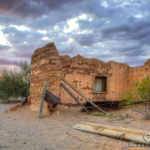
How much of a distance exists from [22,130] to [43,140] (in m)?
1.06

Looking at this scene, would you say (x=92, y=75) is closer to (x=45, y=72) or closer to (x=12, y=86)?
(x=45, y=72)

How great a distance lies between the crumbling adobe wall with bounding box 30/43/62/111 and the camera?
5.82m

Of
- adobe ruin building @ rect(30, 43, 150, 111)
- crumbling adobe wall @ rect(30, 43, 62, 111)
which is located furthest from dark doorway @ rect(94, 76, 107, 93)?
crumbling adobe wall @ rect(30, 43, 62, 111)

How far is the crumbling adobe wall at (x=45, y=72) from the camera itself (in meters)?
5.82

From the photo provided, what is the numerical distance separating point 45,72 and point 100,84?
14.8 ft

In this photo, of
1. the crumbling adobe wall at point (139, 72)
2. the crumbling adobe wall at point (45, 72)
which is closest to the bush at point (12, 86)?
the crumbling adobe wall at point (45, 72)

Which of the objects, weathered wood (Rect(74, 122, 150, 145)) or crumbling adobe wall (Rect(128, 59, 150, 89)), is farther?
crumbling adobe wall (Rect(128, 59, 150, 89))

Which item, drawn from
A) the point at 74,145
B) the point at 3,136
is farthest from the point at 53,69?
the point at 74,145

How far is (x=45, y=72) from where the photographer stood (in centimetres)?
605

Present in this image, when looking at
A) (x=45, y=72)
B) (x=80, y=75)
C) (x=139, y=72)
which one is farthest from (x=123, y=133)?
(x=139, y=72)

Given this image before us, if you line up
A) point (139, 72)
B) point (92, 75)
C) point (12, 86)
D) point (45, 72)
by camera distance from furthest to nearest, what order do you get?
1. point (12, 86)
2. point (139, 72)
3. point (92, 75)
4. point (45, 72)

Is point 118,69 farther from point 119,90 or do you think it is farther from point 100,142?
point 100,142

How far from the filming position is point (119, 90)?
993cm

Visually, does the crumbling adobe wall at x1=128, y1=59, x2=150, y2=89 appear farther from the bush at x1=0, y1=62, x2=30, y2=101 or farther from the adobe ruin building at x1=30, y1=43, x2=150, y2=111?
the bush at x1=0, y1=62, x2=30, y2=101
